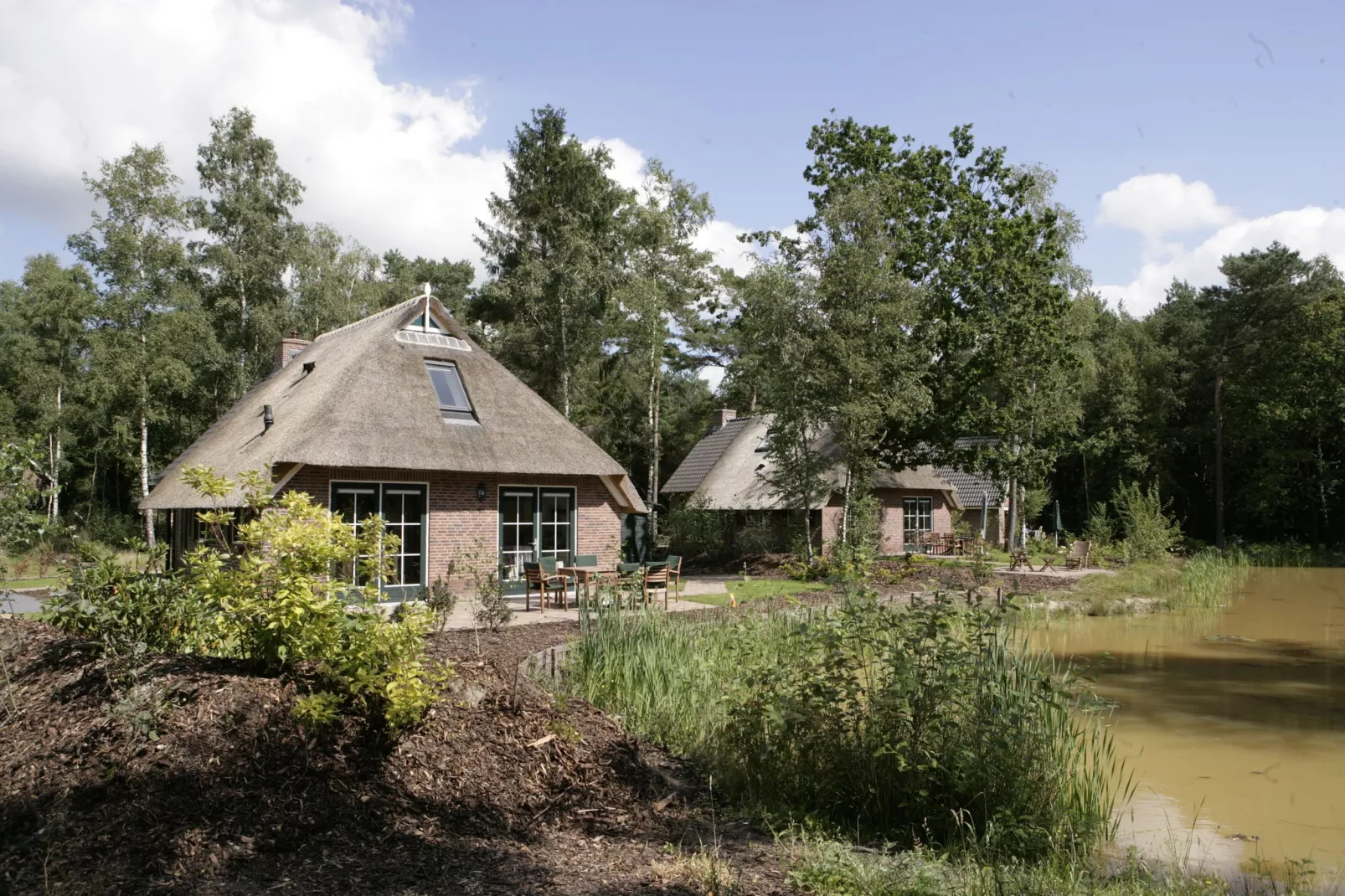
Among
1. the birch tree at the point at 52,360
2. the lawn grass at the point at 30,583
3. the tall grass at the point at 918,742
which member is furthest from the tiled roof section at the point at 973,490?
the birch tree at the point at 52,360

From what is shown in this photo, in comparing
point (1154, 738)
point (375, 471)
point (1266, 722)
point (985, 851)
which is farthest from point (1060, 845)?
point (375, 471)

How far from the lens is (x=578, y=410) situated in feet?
102

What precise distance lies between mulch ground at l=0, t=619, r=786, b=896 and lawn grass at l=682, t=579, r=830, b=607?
7.58 m

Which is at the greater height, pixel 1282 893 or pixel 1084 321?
pixel 1084 321

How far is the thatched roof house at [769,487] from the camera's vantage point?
2347 cm

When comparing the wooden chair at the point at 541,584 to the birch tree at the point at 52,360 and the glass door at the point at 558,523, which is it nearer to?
the glass door at the point at 558,523

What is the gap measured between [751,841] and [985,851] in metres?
1.22

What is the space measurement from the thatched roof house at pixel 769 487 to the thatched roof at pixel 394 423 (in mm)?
7186

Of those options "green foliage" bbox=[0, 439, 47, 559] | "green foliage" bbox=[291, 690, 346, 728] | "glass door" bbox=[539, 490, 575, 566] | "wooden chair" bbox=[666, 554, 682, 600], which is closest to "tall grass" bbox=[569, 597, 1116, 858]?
"green foliage" bbox=[291, 690, 346, 728]

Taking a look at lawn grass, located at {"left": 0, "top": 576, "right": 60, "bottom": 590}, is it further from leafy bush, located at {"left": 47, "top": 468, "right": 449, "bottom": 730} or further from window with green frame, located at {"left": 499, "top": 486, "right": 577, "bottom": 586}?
leafy bush, located at {"left": 47, "top": 468, "right": 449, "bottom": 730}

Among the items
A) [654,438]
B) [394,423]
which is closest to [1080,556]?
[654,438]

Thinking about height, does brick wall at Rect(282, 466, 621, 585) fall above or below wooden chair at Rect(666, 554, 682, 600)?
above

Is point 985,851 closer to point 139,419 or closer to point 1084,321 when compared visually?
point 1084,321

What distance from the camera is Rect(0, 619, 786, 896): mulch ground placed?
3.73m
